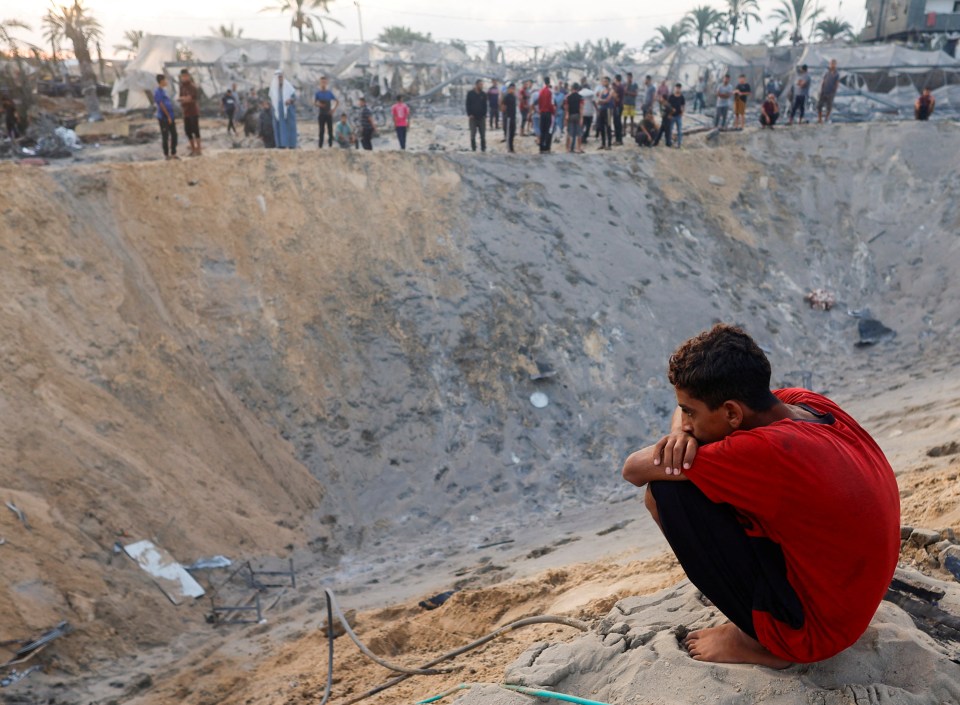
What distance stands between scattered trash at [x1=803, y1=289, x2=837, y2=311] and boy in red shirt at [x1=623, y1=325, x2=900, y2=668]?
1114 centimetres

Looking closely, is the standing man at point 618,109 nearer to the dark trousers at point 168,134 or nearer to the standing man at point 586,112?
the standing man at point 586,112

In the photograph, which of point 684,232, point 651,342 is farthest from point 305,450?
point 684,232

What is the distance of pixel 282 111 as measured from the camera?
39.9 feet

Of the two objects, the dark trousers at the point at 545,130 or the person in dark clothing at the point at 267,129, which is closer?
the dark trousers at the point at 545,130

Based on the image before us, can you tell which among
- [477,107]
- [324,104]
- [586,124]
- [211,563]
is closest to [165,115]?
[324,104]

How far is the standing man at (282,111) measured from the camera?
12.0m

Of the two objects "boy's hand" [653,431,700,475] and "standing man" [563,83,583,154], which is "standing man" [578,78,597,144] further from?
"boy's hand" [653,431,700,475]

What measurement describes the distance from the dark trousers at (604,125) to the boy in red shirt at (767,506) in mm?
12744

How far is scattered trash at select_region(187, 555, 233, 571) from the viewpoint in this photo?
6.39 m

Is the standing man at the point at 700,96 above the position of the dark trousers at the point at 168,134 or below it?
above

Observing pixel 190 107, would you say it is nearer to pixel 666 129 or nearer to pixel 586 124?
pixel 586 124

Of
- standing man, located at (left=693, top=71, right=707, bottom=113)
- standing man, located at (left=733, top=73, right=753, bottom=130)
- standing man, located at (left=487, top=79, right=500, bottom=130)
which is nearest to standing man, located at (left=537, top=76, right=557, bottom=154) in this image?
standing man, located at (left=487, top=79, right=500, bottom=130)

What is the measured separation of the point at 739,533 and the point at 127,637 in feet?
16.3

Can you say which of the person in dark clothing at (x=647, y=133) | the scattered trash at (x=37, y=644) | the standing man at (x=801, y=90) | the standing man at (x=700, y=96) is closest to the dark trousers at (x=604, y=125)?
the person in dark clothing at (x=647, y=133)
